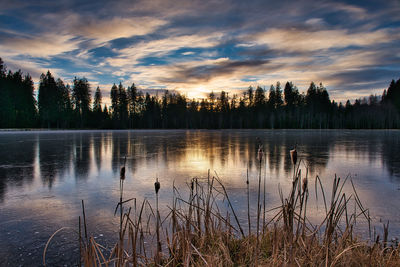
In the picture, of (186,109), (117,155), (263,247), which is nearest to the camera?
(263,247)

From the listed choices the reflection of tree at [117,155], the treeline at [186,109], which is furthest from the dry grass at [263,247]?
the treeline at [186,109]

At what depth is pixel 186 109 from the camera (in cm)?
9262

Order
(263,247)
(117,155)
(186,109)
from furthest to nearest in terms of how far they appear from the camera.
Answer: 1. (186,109)
2. (117,155)
3. (263,247)

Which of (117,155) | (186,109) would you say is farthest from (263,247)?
(186,109)

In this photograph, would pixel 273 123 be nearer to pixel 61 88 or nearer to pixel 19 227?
pixel 61 88

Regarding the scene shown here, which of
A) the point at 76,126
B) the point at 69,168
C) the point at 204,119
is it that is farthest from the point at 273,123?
the point at 69,168

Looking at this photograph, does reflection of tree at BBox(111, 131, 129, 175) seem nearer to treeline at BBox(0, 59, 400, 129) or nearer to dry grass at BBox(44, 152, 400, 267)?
dry grass at BBox(44, 152, 400, 267)

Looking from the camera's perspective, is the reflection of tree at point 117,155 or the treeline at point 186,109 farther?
the treeline at point 186,109

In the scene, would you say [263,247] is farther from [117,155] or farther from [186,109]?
[186,109]

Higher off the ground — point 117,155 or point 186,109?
point 186,109

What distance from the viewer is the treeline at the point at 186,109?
2485 inches

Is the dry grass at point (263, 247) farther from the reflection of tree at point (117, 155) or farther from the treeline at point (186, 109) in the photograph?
the treeline at point (186, 109)

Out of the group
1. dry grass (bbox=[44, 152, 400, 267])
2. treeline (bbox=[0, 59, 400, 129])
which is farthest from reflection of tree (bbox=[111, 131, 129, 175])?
treeline (bbox=[0, 59, 400, 129])

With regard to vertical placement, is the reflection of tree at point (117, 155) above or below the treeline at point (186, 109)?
below
